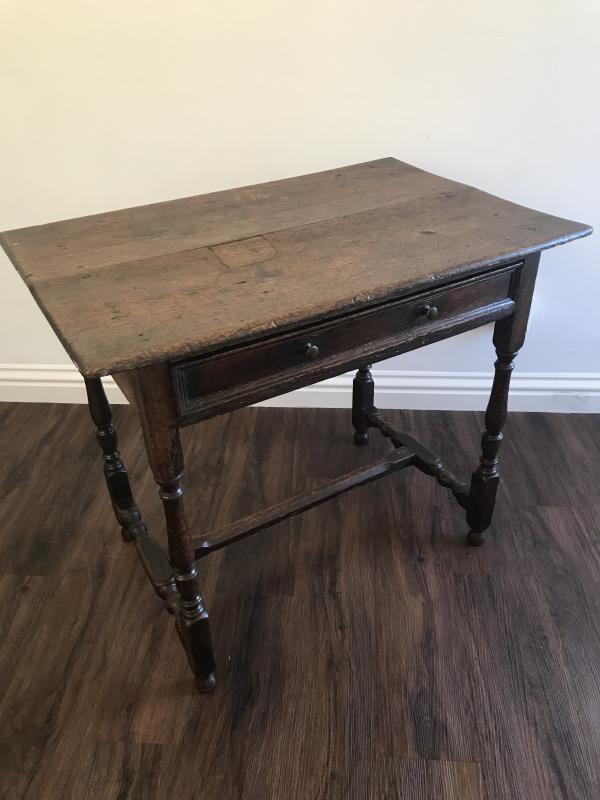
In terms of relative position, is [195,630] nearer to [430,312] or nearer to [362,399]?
[430,312]

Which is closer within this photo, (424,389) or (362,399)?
(362,399)

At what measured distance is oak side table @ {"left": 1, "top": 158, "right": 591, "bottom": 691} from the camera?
3.32 feet

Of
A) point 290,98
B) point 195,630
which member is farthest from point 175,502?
point 290,98

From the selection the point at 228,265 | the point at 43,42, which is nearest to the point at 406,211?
the point at 228,265

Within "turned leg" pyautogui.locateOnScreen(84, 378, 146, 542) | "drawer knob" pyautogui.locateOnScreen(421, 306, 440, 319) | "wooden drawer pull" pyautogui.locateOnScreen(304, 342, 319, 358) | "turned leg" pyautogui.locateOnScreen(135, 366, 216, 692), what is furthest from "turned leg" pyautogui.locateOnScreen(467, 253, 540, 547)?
"turned leg" pyautogui.locateOnScreen(84, 378, 146, 542)

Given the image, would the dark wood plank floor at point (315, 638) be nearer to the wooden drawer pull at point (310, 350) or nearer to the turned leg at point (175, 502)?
the turned leg at point (175, 502)

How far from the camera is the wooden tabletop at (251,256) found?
994mm

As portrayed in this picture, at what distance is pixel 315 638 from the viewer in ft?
4.94

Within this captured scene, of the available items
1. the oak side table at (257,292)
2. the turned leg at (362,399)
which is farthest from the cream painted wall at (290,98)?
the turned leg at (362,399)

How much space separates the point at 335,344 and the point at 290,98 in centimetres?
97

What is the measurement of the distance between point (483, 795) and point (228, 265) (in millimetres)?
1086

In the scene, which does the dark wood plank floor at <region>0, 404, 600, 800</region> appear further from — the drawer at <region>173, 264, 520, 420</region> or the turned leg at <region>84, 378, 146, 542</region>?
the drawer at <region>173, 264, 520, 420</region>

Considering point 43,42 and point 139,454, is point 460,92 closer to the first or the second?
point 43,42

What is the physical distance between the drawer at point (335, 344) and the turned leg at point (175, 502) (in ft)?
0.11
